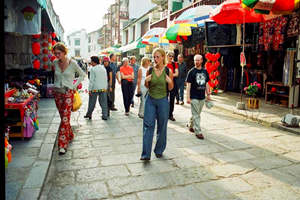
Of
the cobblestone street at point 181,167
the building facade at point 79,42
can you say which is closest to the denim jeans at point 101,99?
the cobblestone street at point 181,167

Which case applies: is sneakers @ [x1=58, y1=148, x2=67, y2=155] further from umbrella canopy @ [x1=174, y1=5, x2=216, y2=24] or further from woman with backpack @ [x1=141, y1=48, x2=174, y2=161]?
umbrella canopy @ [x1=174, y1=5, x2=216, y2=24]

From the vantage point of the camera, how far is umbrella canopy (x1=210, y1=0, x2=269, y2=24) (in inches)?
335

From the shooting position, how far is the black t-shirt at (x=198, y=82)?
19.4 feet

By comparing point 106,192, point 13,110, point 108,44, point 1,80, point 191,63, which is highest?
point 108,44

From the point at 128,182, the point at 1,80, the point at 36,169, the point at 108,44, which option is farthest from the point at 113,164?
the point at 108,44

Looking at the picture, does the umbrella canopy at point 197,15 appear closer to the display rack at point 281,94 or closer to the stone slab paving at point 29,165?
the display rack at point 281,94

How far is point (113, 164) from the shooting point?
4473 millimetres

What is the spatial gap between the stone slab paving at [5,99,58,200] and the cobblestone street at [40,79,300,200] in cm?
16

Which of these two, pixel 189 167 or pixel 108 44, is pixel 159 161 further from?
pixel 108 44

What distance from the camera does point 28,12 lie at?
14.0 ft

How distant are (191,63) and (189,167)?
1423 centimetres

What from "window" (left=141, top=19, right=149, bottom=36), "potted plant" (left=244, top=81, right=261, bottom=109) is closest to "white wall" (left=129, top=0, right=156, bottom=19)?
"window" (left=141, top=19, right=149, bottom=36)

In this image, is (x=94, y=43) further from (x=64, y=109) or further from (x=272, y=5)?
(x=64, y=109)

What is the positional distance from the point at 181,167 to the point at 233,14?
20.8 feet
